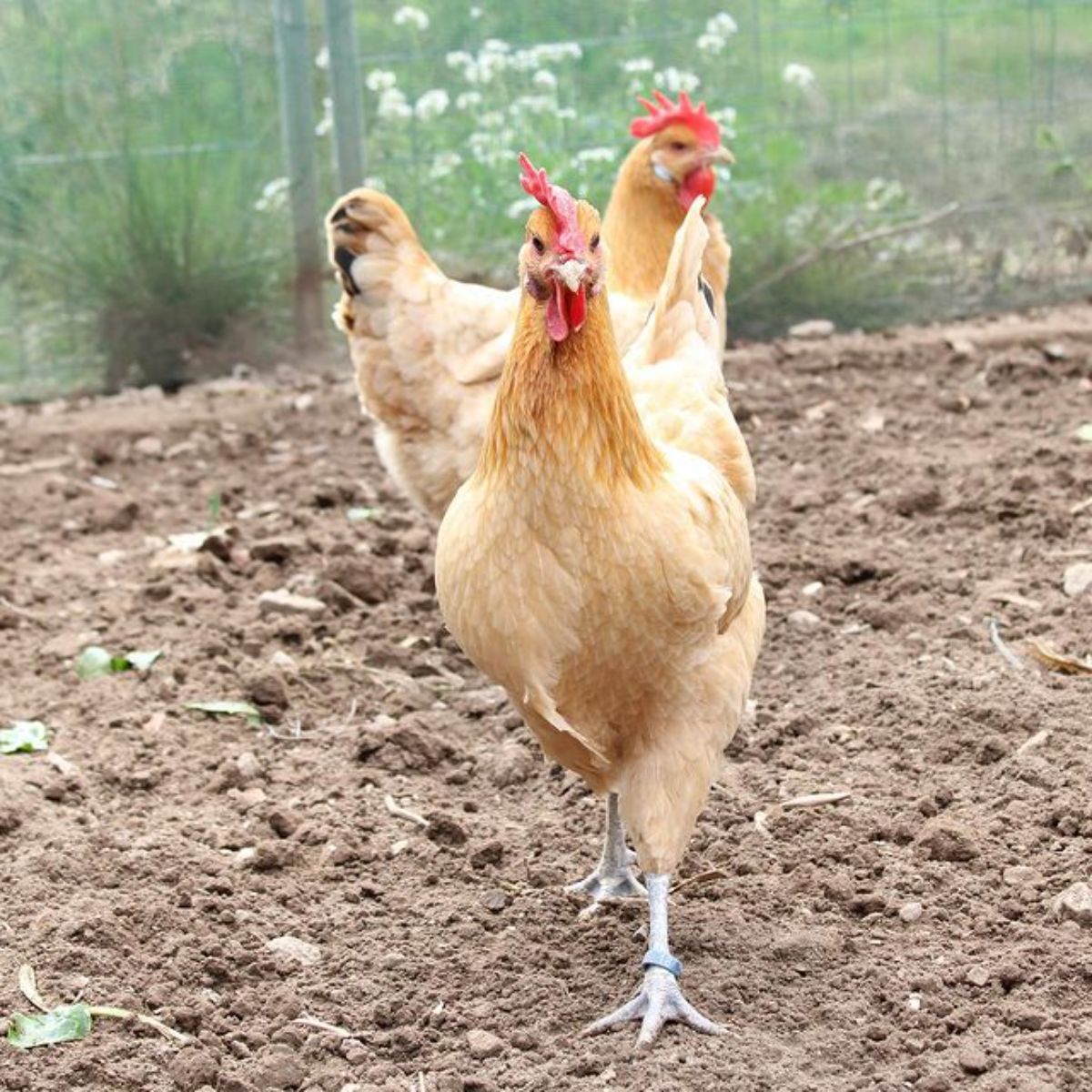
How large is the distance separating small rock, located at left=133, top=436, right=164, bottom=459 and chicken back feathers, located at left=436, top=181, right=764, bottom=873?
3909mm

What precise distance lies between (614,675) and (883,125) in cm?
584

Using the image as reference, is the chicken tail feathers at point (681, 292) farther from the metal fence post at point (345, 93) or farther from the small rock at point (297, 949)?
the metal fence post at point (345, 93)

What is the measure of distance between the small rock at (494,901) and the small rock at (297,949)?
0.39 m

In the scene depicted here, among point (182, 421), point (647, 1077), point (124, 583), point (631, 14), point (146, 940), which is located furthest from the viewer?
point (631, 14)

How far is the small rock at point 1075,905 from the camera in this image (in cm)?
337

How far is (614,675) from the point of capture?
3.17 m

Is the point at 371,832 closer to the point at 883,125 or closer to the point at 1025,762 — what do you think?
the point at 1025,762

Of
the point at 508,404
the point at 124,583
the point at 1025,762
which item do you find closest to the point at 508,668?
the point at 508,404

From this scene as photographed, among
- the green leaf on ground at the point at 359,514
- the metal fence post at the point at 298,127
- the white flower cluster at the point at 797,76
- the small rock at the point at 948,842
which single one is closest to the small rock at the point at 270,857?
the small rock at the point at 948,842

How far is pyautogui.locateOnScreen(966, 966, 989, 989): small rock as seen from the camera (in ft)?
10.6

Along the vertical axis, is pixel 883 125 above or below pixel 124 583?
above

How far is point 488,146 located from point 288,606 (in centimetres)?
351

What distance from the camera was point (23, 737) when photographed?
4379mm

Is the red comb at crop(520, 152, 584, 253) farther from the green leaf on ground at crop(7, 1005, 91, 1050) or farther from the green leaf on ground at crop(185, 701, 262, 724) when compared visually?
the green leaf on ground at crop(185, 701, 262, 724)
